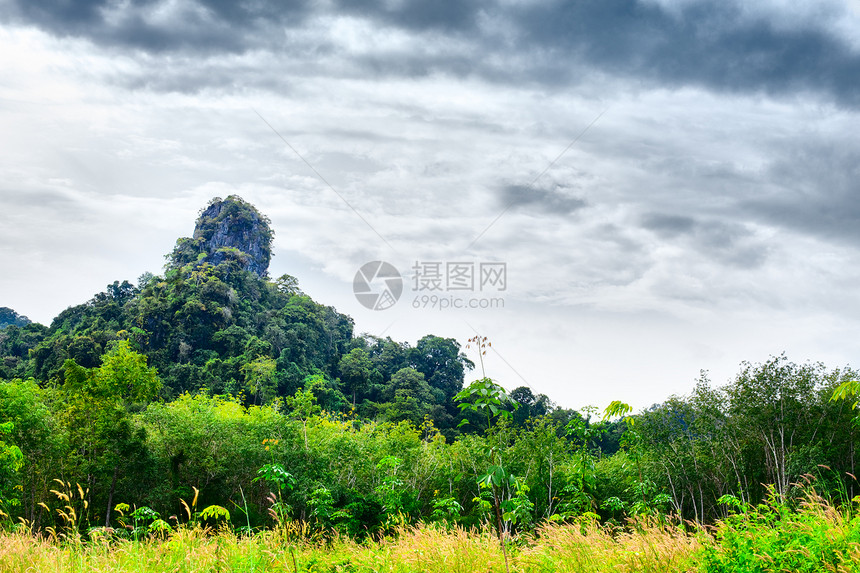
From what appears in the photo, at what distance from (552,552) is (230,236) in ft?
186

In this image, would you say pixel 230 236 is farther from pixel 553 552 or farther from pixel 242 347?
pixel 553 552

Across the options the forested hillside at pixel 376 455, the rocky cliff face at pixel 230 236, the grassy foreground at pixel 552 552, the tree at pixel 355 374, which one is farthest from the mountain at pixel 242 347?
the grassy foreground at pixel 552 552

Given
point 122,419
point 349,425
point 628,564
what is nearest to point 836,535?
point 628,564

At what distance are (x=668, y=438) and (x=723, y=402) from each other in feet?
7.97

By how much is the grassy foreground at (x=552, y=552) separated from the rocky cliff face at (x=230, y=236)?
50825 mm

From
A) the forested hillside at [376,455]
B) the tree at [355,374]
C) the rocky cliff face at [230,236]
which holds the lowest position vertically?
the forested hillside at [376,455]

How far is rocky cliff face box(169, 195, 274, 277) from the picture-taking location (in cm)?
5509

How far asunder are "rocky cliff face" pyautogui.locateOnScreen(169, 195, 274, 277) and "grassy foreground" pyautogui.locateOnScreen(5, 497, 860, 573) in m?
50.8

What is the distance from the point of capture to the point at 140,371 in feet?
58.2

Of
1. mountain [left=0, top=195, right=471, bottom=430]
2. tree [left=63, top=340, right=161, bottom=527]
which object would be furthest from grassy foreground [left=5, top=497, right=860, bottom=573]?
mountain [left=0, top=195, right=471, bottom=430]

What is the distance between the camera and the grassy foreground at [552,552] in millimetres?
3791

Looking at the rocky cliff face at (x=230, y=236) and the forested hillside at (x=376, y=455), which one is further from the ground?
the rocky cliff face at (x=230, y=236)

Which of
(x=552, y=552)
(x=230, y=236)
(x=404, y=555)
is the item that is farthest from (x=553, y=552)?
(x=230, y=236)

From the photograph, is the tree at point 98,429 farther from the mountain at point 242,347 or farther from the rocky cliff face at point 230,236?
the rocky cliff face at point 230,236
